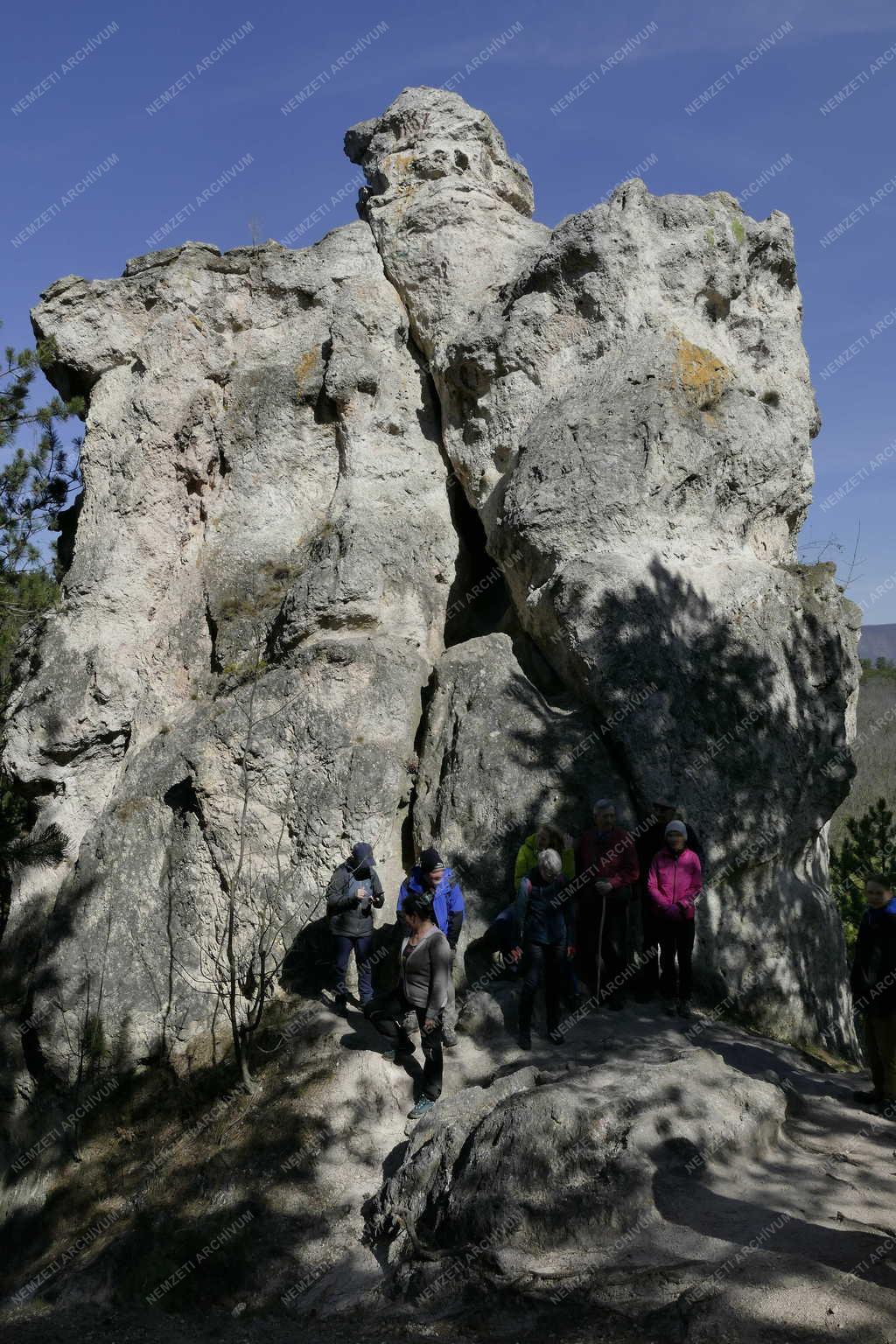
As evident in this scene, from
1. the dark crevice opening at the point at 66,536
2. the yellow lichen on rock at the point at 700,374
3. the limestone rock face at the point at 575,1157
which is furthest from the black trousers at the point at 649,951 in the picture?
the dark crevice opening at the point at 66,536

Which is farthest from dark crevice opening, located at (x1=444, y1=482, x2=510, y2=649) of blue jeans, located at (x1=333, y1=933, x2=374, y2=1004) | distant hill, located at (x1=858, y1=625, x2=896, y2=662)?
distant hill, located at (x1=858, y1=625, x2=896, y2=662)

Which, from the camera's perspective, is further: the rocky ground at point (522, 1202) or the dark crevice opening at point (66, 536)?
the dark crevice opening at point (66, 536)

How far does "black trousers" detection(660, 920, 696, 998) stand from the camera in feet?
25.3

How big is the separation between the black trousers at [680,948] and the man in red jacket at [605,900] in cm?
38

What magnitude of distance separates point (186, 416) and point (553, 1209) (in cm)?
950

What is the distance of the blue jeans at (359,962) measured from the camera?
8195 millimetres

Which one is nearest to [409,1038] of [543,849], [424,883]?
[424,883]

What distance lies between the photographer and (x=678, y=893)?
25.0 feet

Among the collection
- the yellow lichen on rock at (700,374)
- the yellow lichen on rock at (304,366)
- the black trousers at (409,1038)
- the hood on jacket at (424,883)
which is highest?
the yellow lichen on rock at (304,366)

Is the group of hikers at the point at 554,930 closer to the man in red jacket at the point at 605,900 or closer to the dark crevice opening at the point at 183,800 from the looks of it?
the man in red jacket at the point at 605,900

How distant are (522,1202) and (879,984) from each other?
8.68 ft

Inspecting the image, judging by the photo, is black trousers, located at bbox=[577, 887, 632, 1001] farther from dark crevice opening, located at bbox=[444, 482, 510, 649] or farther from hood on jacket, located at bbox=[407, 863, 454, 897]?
dark crevice opening, located at bbox=[444, 482, 510, 649]

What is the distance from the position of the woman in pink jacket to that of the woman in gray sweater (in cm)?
176

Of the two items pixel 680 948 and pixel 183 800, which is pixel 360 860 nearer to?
pixel 183 800
